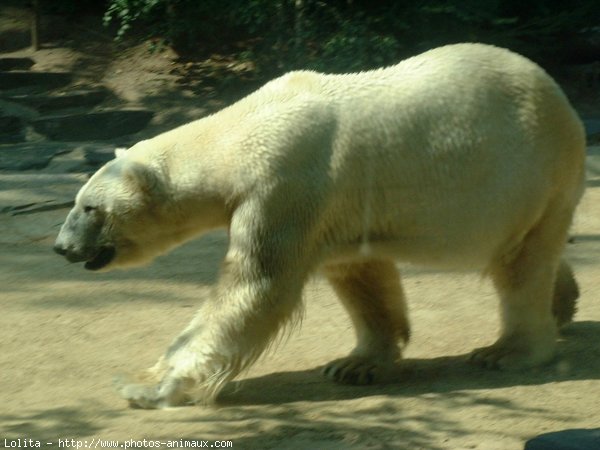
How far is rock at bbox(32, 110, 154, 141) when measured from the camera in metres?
13.7

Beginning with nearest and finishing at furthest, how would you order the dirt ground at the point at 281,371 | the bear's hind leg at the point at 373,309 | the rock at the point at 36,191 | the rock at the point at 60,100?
1. the dirt ground at the point at 281,371
2. the bear's hind leg at the point at 373,309
3. the rock at the point at 36,191
4. the rock at the point at 60,100

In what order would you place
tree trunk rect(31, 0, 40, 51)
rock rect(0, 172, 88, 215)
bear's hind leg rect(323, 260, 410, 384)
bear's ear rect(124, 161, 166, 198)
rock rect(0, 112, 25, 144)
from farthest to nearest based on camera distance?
tree trunk rect(31, 0, 40, 51), rock rect(0, 112, 25, 144), rock rect(0, 172, 88, 215), bear's hind leg rect(323, 260, 410, 384), bear's ear rect(124, 161, 166, 198)

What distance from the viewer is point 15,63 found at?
613 inches

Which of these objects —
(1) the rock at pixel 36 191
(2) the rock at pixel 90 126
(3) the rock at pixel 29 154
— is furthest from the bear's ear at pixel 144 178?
(2) the rock at pixel 90 126

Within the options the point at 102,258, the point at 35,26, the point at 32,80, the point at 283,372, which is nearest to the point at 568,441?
the point at 283,372

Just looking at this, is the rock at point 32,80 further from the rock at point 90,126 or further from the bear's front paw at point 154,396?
the bear's front paw at point 154,396

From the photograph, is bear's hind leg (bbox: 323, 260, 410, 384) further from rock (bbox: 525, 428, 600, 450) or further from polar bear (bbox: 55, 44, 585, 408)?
rock (bbox: 525, 428, 600, 450)

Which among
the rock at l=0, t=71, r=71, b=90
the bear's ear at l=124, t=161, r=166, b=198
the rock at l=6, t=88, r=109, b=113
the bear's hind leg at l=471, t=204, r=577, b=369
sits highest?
the bear's ear at l=124, t=161, r=166, b=198

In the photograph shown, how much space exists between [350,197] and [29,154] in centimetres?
819

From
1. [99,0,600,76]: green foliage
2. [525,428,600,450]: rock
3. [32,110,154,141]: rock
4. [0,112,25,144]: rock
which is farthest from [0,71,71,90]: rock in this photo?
[525,428,600,450]: rock

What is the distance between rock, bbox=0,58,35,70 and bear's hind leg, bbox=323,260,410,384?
37.0ft

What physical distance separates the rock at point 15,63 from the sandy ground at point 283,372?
831 centimetres

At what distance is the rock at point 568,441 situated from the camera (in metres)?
3.57

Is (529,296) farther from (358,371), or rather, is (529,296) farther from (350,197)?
(350,197)
